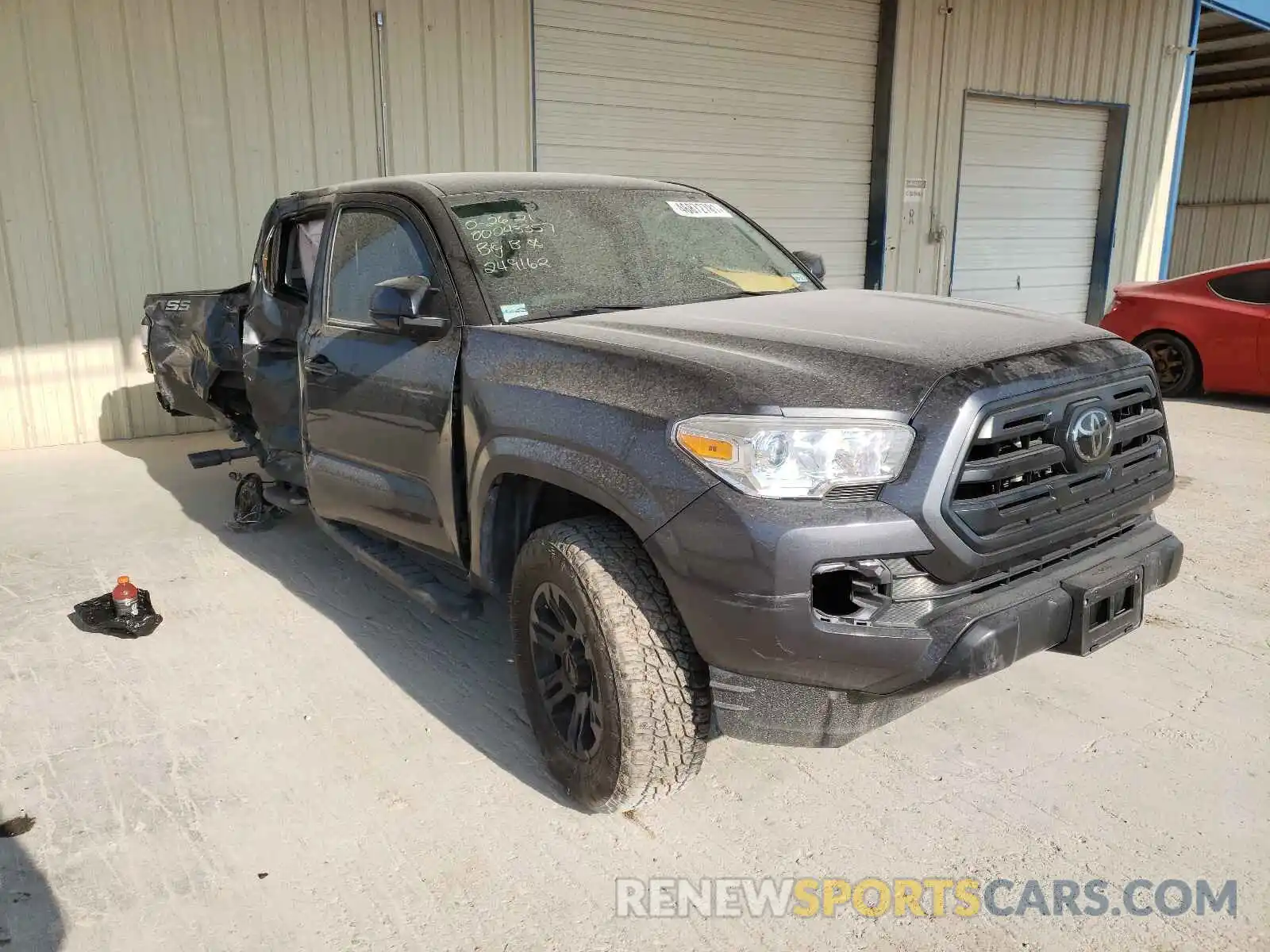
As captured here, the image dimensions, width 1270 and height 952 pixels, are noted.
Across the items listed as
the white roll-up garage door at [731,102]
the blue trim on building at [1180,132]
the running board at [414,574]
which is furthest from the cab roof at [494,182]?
the blue trim on building at [1180,132]

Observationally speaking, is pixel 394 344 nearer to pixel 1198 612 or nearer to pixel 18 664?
pixel 18 664

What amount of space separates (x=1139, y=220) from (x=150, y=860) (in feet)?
49.0

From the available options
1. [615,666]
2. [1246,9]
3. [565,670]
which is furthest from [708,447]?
[1246,9]

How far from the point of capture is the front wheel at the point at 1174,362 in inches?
356

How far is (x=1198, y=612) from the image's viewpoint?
4219 mm

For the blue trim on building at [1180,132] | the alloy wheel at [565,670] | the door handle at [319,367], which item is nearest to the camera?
the alloy wheel at [565,670]

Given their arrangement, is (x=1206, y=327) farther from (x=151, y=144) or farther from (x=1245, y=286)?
(x=151, y=144)

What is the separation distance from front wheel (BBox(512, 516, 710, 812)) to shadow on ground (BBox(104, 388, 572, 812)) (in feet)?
0.97

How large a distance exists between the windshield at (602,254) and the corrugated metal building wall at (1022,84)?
26.8 feet

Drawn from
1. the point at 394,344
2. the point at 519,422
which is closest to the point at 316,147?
the point at 394,344

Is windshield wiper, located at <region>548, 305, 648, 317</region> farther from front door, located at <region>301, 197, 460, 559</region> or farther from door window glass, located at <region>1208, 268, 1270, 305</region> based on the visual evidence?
door window glass, located at <region>1208, 268, 1270, 305</region>

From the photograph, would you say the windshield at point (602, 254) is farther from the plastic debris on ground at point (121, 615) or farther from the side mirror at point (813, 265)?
the plastic debris on ground at point (121, 615)

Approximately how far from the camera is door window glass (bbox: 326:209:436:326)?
3.63 meters

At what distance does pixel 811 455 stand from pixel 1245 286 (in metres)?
8.09
